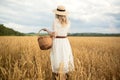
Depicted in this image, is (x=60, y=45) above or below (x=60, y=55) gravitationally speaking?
above

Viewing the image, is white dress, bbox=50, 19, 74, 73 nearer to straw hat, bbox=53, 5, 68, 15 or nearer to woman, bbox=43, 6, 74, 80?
woman, bbox=43, 6, 74, 80

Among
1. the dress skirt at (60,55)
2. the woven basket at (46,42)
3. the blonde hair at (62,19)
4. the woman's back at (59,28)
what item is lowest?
the dress skirt at (60,55)

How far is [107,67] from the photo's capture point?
4.46 m

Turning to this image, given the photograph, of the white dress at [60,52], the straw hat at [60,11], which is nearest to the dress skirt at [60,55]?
the white dress at [60,52]

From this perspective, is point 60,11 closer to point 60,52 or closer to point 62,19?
point 62,19

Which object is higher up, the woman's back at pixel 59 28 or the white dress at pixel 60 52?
the woman's back at pixel 59 28

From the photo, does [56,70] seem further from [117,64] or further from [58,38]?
[117,64]

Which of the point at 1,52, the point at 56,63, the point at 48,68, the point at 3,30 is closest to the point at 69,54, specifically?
the point at 56,63

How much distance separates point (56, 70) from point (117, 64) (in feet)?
4.77

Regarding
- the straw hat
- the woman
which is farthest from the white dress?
the straw hat

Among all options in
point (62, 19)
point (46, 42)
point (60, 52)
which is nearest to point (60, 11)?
point (62, 19)

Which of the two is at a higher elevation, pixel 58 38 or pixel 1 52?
pixel 58 38

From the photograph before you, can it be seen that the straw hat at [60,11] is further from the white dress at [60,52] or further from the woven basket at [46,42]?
the woven basket at [46,42]

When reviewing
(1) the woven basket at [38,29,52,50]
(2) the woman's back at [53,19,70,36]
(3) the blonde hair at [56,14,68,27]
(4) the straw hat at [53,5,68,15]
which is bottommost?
(1) the woven basket at [38,29,52,50]
